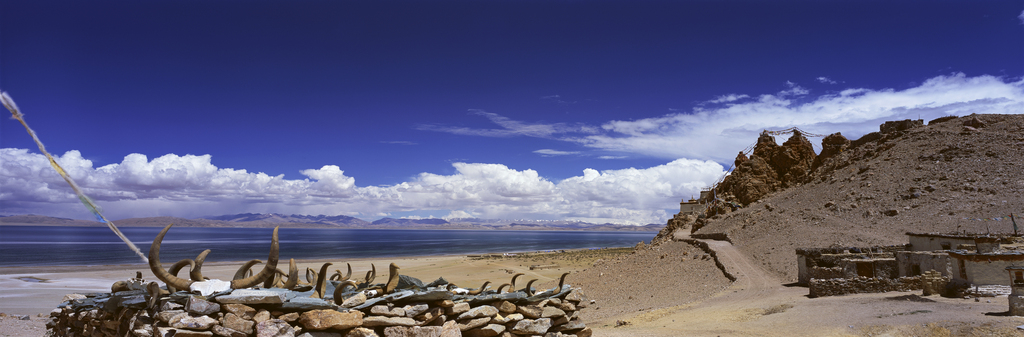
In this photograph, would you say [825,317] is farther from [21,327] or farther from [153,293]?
[21,327]

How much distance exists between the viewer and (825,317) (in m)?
14.0

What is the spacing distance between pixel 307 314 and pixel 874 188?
150 ft

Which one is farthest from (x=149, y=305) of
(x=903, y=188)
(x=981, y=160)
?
(x=981, y=160)

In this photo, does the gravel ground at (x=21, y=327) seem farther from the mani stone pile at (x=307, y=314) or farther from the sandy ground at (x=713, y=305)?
the mani stone pile at (x=307, y=314)

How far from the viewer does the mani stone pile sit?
5078mm

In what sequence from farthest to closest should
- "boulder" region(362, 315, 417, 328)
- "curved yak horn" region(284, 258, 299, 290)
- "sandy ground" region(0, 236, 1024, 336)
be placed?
"sandy ground" region(0, 236, 1024, 336), "curved yak horn" region(284, 258, 299, 290), "boulder" region(362, 315, 417, 328)

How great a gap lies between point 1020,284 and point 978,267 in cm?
174

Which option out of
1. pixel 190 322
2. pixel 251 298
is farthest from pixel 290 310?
pixel 190 322

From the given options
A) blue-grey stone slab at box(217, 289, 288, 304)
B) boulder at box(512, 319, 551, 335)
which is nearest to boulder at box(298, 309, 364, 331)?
blue-grey stone slab at box(217, 289, 288, 304)

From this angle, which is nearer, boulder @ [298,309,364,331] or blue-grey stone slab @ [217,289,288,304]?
blue-grey stone slab @ [217,289,288,304]

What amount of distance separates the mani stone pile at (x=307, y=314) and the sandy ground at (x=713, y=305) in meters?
6.90

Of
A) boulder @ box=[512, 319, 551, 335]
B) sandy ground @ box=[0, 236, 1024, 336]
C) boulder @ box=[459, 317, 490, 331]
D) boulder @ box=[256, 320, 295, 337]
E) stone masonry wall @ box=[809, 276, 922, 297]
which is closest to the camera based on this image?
boulder @ box=[256, 320, 295, 337]

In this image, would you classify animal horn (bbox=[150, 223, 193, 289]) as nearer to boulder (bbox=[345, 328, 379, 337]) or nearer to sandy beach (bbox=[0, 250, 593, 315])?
boulder (bbox=[345, 328, 379, 337])

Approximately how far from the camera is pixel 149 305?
5.50 meters
